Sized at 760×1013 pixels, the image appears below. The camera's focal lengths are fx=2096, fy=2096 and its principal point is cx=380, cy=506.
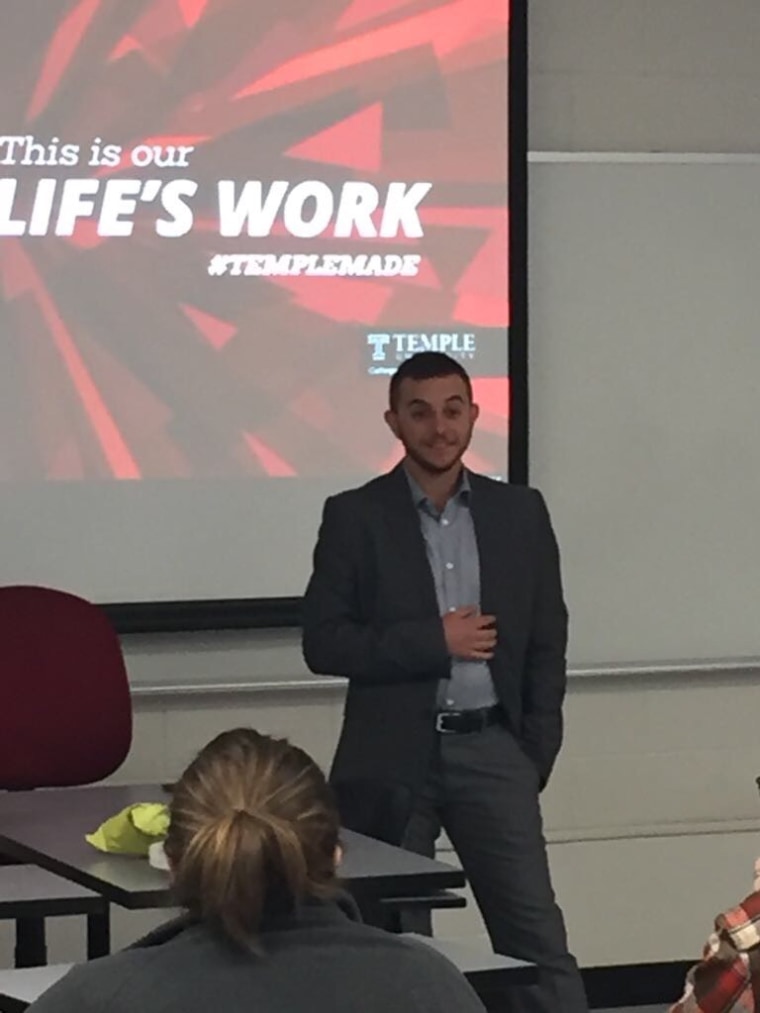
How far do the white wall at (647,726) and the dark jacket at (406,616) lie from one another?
957mm

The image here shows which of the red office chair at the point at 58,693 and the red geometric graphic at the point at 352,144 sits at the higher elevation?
the red geometric graphic at the point at 352,144

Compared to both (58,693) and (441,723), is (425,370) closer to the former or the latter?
(441,723)

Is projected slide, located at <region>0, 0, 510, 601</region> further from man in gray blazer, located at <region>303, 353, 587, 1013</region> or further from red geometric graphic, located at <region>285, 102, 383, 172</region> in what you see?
man in gray blazer, located at <region>303, 353, 587, 1013</region>

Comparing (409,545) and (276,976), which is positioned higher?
(409,545)

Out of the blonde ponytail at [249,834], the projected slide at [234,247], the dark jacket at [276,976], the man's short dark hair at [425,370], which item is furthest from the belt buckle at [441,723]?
the dark jacket at [276,976]

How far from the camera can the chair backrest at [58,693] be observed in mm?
4434

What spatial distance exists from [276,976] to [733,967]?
623mm

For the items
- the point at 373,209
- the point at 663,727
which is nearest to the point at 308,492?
the point at 373,209

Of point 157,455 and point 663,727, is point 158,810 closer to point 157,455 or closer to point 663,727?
point 157,455

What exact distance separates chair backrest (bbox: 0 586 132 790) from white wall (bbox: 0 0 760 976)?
78 centimetres

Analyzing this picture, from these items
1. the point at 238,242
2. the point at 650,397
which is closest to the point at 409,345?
the point at 238,242

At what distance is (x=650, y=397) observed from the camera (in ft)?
17.7

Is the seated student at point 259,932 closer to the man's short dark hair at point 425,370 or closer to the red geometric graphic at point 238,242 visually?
the man's short dark hair at point 425,370

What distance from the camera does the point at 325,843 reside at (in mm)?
2248
